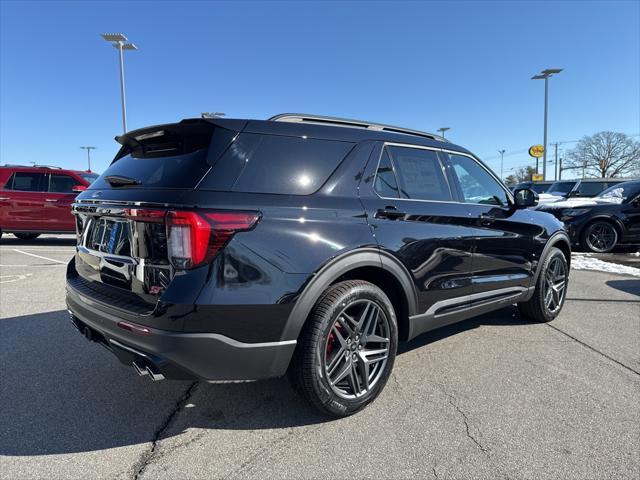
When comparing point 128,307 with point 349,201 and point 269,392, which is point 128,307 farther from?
point 349,201

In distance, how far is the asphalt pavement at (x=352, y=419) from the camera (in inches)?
87.0

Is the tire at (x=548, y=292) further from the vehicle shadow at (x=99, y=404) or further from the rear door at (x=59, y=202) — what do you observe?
the rear door at (x=59, y=202)

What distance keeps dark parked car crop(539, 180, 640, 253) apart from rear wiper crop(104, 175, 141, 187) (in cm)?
1031

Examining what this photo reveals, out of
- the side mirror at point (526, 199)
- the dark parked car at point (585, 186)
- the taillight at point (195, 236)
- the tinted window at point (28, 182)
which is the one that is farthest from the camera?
the dark parked car at point (585, 186)

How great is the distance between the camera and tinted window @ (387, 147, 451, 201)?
3.15m

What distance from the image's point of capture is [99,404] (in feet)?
9.16

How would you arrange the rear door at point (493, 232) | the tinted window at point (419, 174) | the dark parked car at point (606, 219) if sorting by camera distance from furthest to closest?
the dark parked car at point (606, 219) → the rear door at point (493, 232) → the tinted window at point (419, 174)

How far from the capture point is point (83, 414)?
2662 mm

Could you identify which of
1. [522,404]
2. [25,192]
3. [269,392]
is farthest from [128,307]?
[25,192]

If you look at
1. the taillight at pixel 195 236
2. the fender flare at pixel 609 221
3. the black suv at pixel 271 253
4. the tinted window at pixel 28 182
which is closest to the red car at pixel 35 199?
the tinted window at pixel 28 182

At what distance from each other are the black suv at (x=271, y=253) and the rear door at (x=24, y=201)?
344 inches

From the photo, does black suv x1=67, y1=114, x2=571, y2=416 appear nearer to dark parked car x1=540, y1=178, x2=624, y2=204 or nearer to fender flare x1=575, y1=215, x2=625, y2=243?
fender flare x1=575, y1=215, x2=625, y2=243

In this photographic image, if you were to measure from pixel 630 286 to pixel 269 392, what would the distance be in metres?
6.02

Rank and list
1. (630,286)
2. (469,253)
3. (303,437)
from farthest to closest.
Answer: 1. (630,286)
2. (469,253)
3. (303,437)
